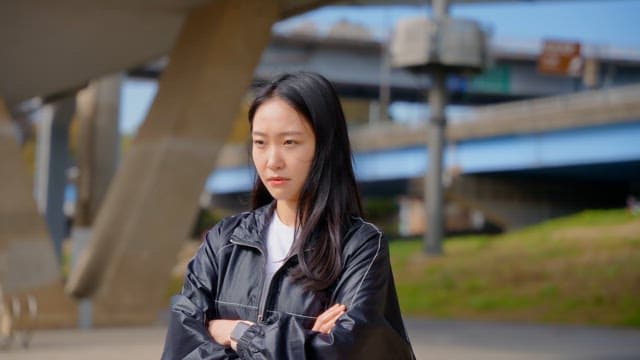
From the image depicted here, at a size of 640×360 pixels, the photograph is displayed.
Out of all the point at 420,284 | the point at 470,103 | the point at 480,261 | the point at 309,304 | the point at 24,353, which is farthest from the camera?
the point at 470,103

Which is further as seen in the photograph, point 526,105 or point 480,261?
point 526,105

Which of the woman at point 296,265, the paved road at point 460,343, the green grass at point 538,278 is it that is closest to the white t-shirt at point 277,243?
the woman at point 296,265

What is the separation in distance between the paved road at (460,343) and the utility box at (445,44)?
1033cm

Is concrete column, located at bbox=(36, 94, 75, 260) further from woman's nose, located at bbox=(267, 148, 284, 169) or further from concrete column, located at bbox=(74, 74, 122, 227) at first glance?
woman's nose, located at bbox=(267, 148, 284, 169)

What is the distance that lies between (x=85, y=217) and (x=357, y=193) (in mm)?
30857

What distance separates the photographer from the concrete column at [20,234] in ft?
53.9

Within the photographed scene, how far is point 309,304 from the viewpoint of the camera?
303 centimetres

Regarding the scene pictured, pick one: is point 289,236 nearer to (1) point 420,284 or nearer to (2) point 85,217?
(1) point 420,284

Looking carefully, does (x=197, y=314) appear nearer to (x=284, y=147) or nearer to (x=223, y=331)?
(x=223, y=331)

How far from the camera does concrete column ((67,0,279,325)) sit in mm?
18109

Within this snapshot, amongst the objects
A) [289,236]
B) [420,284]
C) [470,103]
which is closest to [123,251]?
[420,284]

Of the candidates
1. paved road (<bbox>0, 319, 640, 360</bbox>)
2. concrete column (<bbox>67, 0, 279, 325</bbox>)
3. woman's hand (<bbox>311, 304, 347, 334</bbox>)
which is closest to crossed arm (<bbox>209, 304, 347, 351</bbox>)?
woman's hand (<bbox>311, 304, 347, 334</bbox>)

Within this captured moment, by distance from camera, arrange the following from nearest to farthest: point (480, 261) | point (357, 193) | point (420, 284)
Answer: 1. point (357, 193)
2. point (420, 284)
3. point (480, 261)

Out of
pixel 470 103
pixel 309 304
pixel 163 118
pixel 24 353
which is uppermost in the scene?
pixel 309 304
